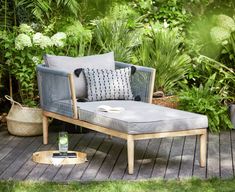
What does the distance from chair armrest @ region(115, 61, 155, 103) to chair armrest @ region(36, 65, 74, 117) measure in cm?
74

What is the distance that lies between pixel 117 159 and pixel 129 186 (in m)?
0.83

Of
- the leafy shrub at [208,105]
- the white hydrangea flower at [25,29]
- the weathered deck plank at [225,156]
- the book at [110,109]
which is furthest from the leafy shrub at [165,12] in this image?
the book at [110,109]

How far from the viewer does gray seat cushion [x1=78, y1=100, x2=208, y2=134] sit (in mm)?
5027

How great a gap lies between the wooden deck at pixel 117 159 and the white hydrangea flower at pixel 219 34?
1.14 m

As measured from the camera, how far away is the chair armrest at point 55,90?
229 inches

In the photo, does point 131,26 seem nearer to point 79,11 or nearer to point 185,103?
point 79,11

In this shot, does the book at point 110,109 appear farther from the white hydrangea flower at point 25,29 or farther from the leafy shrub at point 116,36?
the leafy shrub at point 116,36

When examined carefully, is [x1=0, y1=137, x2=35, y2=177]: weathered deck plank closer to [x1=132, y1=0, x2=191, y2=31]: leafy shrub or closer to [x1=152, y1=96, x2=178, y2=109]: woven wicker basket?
[x1=152, y1=96, x2=178, y2=109]: woven wicker basket

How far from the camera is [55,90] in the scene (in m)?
6.01

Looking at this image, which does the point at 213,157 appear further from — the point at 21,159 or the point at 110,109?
the point at 21,159

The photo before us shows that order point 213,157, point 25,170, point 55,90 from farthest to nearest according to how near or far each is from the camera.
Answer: point 55,90 < point 213,157 < point 25,170

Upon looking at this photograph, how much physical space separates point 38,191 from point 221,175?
1.48 m

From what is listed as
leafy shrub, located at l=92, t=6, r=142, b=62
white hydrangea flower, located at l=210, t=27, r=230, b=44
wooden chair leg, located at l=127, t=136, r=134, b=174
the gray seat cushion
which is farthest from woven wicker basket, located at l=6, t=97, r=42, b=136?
white hydrangea flower, located at l=210, t=27, r=230, b=44

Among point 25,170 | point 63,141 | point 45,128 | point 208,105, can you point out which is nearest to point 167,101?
point 208,105
